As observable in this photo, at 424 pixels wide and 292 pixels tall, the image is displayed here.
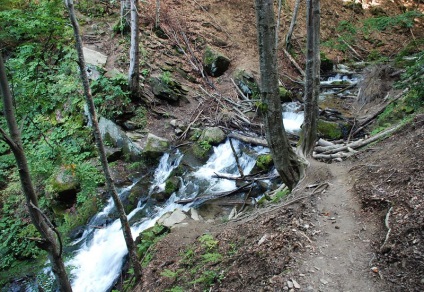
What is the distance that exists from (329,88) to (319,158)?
28.6ft

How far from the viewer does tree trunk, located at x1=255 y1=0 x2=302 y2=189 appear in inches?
176

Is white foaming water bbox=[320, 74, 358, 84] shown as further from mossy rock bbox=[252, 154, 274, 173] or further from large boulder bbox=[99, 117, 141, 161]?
large boulder bbox=[99, 117, 141, 161]

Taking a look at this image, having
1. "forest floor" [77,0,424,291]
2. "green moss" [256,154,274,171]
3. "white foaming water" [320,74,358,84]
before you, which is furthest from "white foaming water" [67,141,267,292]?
"white foaming water" [320,74,358,84]

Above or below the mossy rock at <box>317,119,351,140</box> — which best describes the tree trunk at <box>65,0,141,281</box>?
above

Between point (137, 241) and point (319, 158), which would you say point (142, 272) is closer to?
point (137, 241)

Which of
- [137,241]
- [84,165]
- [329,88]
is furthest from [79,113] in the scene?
[329,88]

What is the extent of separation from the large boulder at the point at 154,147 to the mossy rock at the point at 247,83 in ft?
16.6

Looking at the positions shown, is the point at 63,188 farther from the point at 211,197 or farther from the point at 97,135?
the point at 97,135

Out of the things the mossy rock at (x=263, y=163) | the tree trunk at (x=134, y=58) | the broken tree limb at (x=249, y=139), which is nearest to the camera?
the mossy rock at (x=263, y=163)

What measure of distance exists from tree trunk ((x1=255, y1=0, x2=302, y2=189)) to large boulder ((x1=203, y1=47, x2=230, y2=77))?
383 inches

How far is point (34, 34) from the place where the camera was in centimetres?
429

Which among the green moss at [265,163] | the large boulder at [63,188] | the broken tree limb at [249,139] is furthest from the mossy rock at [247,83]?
the large boulder at [63,188]

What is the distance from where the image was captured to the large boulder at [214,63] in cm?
1445

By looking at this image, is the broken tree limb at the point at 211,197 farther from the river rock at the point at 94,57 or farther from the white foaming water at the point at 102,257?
the river rock at the point at 94,57
